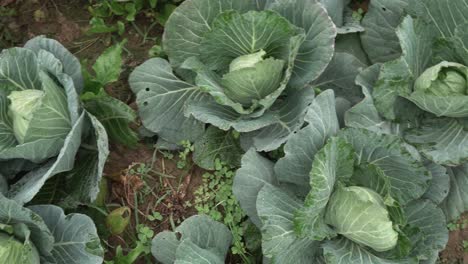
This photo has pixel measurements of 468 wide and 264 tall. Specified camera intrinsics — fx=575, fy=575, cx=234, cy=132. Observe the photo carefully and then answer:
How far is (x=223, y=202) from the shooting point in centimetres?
302

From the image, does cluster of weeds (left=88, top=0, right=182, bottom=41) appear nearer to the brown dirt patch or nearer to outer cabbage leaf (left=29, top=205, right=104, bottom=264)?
outer cabbage leaf (left=29, top=205, right=104, bottom=264)

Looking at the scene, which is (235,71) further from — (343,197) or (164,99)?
(343,197)

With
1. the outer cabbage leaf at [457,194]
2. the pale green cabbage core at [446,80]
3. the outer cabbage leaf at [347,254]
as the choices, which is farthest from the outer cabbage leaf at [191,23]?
the outer cabbage leaf at [457,194]

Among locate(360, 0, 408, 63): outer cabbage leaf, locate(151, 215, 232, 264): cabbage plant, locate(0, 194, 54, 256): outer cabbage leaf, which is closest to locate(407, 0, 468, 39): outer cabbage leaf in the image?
locate(360, 0, 408, 63): outer cabbage leaf

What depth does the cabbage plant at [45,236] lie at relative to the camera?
247 centimetres

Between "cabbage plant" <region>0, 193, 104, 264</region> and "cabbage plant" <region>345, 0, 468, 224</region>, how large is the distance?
4.44 ft

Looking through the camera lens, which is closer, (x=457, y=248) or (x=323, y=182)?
(x=323, y=182)

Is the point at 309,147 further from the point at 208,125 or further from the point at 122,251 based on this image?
the point at 122,251

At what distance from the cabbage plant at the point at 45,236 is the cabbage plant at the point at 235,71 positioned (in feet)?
2.18

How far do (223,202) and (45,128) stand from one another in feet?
3.21

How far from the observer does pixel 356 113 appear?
2.78 meters

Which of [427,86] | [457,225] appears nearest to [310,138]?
[427,86]

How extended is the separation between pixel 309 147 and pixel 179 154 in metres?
0.87

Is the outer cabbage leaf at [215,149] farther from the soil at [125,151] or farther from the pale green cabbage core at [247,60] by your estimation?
the pale green cabbage core at [247,60]
